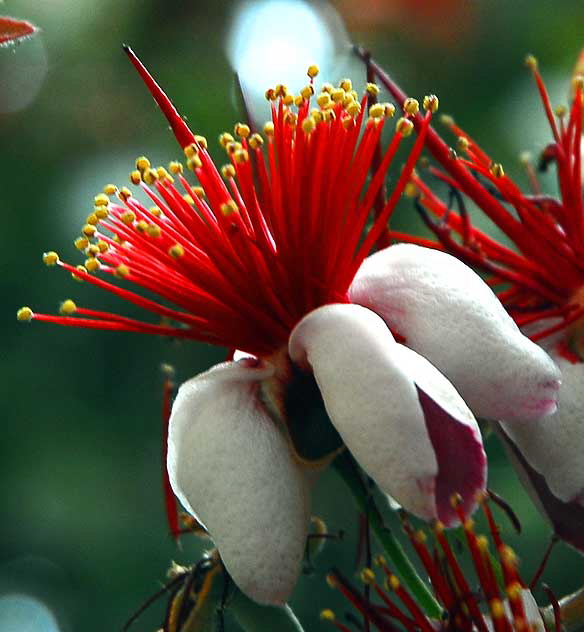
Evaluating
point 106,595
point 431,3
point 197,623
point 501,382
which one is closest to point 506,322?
point 501,382

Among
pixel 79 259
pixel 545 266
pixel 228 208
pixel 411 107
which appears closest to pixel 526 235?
pixel 545 266

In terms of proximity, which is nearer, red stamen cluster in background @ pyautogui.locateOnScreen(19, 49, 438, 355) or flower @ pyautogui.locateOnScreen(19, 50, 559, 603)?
flower @ pyautogui.locateOnScreen(19, 50, 559, 603)

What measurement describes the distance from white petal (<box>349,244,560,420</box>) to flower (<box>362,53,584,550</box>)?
51 mm

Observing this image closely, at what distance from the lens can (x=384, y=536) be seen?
38.4 inches

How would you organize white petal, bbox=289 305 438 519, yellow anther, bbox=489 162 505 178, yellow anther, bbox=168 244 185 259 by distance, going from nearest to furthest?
1. white petal, bbox=289 305 438 519
2. yellow anther, bbox=168 244 185 259
3. yellow anther, bbox=489 162 505 178

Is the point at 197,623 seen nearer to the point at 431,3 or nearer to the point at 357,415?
the point at 357,415

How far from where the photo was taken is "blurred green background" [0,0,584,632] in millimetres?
2379

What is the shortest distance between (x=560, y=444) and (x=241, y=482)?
0.25 m

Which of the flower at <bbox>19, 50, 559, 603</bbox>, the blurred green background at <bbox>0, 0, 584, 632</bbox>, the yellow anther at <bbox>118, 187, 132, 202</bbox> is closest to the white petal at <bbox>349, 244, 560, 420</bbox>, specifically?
the flower at <bbox>19, 50, 559, 603</bbox>

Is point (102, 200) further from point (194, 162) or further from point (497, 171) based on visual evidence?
point (497, 171)

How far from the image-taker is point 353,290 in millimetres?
1014

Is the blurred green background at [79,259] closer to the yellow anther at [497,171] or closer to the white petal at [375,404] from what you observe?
the yellow anther at [497,171]

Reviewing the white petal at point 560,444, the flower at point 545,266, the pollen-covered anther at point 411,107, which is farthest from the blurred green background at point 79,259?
the pollen-covered anther at point 411,107

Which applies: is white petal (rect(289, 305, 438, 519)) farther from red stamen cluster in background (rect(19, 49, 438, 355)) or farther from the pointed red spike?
the pointed red spike
